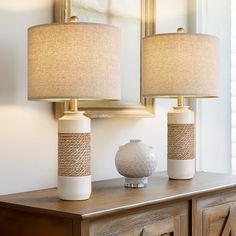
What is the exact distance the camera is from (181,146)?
1.77m

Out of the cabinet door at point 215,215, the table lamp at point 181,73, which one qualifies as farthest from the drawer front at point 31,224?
the table lamp at point 181,73

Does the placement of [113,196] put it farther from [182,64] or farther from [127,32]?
[127,32]

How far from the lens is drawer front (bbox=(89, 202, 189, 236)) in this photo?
1.29m

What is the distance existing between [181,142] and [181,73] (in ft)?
0.78

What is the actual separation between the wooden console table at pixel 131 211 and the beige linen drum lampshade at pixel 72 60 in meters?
0.27

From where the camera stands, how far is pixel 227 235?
5.53ft

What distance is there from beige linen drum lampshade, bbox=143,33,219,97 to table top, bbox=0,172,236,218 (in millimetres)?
283

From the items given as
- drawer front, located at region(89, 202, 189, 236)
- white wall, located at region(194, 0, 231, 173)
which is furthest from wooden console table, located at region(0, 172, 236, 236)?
white wall, located at region(194, 0, 231, 173)

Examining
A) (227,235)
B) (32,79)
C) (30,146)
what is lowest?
(227,235)

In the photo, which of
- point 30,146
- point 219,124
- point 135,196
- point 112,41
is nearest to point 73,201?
point 135,196

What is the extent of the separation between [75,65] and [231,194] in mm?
718

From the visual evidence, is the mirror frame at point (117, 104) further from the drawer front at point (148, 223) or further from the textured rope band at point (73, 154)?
the drawer front at point (148, 223)

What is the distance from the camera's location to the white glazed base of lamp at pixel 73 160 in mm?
1378

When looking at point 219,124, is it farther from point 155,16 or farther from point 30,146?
point 30,146
